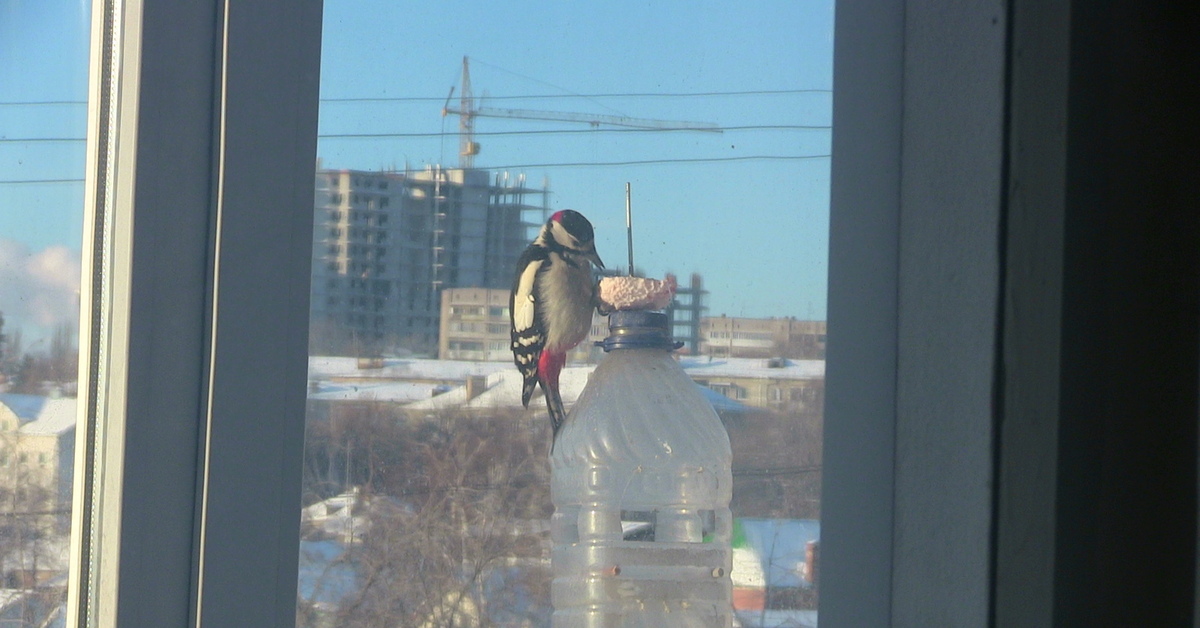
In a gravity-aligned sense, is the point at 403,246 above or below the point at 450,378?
above

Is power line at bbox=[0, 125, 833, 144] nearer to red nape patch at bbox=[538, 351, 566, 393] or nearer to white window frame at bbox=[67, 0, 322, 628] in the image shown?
white window frame at bbox=[67, 0, 322, 628]

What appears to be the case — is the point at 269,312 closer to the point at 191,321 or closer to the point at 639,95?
the point at 191,321

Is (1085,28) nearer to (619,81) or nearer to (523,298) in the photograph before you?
(619,81)

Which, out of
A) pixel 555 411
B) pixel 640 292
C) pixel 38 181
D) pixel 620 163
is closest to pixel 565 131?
pixel 620 163

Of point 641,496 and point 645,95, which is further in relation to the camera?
point 641,496

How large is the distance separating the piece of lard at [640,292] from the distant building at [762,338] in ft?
0.16

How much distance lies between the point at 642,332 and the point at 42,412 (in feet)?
1.89

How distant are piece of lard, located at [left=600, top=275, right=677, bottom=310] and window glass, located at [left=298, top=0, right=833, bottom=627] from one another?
0.04 ft

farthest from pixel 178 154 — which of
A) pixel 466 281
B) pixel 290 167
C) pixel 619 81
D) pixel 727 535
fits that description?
pixel 727 535

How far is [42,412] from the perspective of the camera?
90 centimetres

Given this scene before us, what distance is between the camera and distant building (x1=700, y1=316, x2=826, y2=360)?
0.96 meters

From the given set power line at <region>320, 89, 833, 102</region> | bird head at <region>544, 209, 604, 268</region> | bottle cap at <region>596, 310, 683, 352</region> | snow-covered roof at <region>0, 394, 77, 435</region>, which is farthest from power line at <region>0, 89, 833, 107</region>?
snow-covered roof at <region>0, 394, 77, 435</region>

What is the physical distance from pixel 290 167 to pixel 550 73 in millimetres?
276

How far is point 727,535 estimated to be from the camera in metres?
1.01
